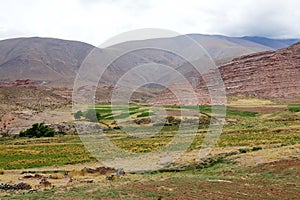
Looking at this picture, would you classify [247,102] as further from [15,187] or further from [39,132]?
[15,187]

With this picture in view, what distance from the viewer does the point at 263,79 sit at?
139 metres

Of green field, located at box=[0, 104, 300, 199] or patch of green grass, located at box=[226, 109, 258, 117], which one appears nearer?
green field, located at box=[0, 104, 300, 199]

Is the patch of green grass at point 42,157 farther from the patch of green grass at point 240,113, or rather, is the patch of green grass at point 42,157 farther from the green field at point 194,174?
the patch of green grass at point 240,113

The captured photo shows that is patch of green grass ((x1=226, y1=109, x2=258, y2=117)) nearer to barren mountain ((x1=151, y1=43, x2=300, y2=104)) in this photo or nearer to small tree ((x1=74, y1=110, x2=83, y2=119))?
barren mountain ((x1=151, y1=43, x2=300, y2=104))

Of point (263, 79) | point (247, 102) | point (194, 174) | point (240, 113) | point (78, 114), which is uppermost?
point (263, 79)

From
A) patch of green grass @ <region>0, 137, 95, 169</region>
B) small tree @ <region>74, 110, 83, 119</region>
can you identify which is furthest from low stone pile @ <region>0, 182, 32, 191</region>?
small tree @ <region>74, 110, 83, 119</region>

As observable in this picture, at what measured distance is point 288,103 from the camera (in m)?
120

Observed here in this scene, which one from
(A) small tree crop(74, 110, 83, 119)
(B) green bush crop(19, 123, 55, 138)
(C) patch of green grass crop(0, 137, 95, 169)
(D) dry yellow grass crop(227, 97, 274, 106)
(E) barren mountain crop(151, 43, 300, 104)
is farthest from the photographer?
(E) barren mountain crop(151, 43, 300, 104)

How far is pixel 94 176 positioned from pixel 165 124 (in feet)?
166

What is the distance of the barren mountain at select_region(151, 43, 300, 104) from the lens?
425 ft

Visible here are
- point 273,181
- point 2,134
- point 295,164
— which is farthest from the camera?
point 2,134

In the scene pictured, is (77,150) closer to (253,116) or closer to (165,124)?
A: (165,124)

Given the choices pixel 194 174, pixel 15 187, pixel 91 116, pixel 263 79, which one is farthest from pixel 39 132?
pixel 263 79

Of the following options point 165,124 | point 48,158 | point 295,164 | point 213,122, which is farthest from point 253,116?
point 295,164
